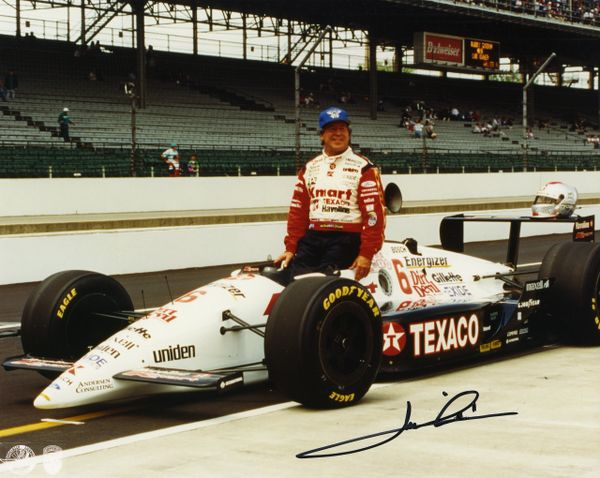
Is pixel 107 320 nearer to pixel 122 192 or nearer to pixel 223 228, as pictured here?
pixel 223 228

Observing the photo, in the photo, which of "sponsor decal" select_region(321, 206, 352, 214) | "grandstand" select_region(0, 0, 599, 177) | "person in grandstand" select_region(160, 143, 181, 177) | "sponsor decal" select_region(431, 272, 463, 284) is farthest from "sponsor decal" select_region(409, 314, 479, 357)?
"person in grandstand" select_region(160, 143, 181, 177)

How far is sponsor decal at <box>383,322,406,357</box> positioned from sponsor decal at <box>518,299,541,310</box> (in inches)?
57.7

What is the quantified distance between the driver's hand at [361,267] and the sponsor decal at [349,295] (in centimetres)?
56

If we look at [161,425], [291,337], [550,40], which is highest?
[550,40]

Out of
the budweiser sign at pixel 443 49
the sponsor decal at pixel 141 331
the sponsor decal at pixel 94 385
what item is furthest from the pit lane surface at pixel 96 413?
the budweiser sign at pixel 443 49

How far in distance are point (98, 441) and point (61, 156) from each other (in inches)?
837

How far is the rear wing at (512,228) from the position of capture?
29.6 ft

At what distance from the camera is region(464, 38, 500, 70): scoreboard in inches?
1848

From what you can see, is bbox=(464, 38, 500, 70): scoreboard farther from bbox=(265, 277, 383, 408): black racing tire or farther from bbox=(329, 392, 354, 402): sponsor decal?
bbox=(329, 392, 354, 402): sponsor decal

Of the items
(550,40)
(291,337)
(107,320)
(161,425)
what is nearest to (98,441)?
(161,425)

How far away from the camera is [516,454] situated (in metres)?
5.10

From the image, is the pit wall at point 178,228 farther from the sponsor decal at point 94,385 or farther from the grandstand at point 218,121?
the sponsor decal at point 94,385

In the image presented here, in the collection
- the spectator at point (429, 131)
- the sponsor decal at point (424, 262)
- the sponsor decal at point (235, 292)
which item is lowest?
the sponsor decal at point (235, 292)

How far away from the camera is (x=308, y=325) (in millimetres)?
6098
